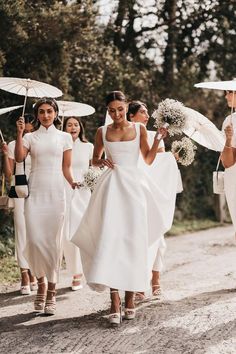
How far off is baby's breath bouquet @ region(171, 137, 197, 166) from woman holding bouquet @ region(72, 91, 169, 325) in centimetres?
114

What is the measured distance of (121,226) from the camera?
6242 mm

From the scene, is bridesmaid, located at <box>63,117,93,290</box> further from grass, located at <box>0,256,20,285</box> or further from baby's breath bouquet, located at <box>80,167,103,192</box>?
grass, located at <box>0,256,20,285</box>

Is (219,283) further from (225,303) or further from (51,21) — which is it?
(51,21)

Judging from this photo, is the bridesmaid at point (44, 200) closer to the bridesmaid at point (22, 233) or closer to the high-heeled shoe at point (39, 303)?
the high-heeled shoe at point (39, 303)

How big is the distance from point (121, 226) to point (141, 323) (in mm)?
1019

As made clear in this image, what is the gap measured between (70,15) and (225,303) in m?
7.45

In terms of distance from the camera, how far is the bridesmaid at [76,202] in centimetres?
835

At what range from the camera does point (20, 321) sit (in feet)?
20.9

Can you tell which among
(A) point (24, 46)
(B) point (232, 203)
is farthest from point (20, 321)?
(A) point (24, 46)

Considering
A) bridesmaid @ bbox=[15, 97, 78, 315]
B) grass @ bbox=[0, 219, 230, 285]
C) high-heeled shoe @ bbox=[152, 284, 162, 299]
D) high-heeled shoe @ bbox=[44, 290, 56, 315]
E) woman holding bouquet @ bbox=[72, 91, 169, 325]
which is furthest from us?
grass @ bbox=[0, 219, 230, 285]

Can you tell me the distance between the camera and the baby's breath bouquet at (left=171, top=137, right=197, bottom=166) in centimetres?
763

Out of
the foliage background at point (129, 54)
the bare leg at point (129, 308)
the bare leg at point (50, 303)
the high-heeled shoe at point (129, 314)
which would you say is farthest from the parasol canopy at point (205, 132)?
the foliage background at point (129, 54)

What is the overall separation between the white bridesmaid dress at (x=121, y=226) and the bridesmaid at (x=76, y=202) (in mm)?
1869

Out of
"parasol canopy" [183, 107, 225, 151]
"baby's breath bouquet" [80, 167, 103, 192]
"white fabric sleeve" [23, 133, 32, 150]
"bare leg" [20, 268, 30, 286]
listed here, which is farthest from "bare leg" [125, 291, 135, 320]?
"parasol canopy" [183, 107, 225, 151]
